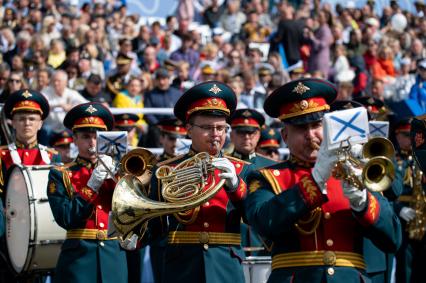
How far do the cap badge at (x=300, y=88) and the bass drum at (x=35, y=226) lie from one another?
14.8ft

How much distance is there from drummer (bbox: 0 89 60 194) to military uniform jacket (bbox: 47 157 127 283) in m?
1.72

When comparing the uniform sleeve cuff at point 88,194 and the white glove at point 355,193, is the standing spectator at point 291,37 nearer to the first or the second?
the uniform sleeve cuff at point 88,194

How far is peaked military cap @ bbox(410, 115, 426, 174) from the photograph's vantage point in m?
7.28

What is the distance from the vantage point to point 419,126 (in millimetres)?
7367

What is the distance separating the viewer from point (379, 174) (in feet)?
17.5

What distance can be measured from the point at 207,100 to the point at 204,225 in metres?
0.91

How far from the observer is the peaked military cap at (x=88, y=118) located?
32.0ft

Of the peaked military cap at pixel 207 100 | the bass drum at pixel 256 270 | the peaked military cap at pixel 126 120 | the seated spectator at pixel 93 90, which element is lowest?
the bass drum at pixel 256 270

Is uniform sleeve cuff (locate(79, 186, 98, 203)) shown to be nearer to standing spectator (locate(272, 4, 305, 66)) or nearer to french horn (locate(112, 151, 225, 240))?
french horn (locate(112, 151, 225, 240))

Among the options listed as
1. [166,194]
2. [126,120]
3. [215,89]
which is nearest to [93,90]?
[126,120]

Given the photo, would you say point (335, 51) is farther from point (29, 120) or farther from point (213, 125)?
point (213, 125)

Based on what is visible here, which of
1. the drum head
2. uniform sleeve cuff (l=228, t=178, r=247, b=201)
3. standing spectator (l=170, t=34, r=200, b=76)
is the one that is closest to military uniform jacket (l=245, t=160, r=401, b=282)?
uniform sleeve cuff (l=228, t=178, r=247, b=201)

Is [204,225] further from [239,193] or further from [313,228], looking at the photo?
[313,228]

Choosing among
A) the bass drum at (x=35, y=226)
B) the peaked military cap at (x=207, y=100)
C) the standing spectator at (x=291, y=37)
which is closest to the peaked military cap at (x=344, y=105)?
the peaked military cap at (x=207, y=100)
